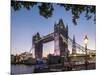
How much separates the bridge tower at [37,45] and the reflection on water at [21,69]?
0.51 ft

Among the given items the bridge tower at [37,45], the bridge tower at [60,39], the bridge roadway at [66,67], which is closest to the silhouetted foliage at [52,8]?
the bridge tower at [60,39]

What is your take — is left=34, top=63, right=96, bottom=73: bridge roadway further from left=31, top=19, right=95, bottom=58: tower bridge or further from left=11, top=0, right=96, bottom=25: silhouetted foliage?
left=11, top=0, right=96, bottom=25: silhouetted foliage

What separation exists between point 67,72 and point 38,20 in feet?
2.35

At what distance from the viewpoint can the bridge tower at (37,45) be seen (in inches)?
98.7

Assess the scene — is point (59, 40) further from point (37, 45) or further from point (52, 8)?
point (52, 8)

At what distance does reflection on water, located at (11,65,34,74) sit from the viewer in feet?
7.93

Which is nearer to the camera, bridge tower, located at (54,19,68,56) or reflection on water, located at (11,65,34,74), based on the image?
reflection on water, located at (11,65,34,74)

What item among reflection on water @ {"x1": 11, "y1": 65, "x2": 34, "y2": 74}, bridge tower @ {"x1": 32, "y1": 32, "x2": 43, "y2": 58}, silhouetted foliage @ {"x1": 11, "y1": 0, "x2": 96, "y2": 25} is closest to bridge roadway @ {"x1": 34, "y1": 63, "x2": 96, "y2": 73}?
reflection on water @ {"x1": 11, "y1": 65, "x2": 34, "y2": 74}

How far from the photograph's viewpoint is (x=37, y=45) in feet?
8.26

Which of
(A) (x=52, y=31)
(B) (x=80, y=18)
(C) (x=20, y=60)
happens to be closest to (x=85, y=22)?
(B) (x=80, y=18)

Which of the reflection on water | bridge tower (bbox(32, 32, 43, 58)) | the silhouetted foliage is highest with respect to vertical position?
the silhouetted foliage

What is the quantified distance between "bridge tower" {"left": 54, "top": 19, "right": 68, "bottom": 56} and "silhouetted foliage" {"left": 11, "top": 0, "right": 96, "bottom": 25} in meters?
0.16

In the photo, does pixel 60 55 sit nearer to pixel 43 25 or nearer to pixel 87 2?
pixel 43 25

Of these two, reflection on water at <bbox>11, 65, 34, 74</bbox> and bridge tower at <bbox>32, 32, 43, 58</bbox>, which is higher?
bridge tower at <bbox>32, 32, 43, 58</bbox>
